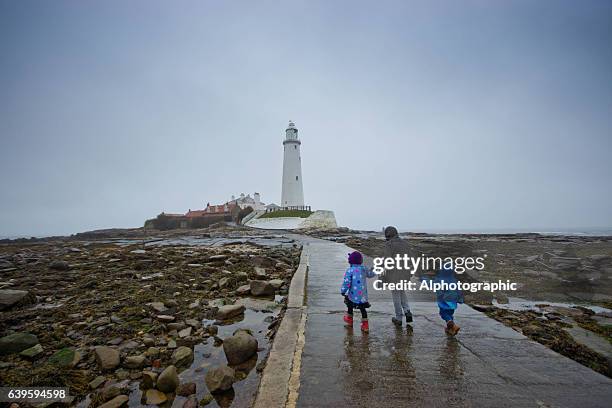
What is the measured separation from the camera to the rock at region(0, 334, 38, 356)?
12.3ft

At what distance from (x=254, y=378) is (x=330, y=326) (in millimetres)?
1699

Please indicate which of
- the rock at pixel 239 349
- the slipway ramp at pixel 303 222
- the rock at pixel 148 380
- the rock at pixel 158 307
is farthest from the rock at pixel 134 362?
the slipway ramp at pixel 303 222

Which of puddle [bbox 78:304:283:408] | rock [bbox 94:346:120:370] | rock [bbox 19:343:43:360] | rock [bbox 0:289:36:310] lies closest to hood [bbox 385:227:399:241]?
puddle [bbox 78:304:283:408]

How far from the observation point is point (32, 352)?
369cm

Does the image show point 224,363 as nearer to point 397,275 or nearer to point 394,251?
point 397,275

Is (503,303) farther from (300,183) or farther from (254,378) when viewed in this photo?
(300,183)

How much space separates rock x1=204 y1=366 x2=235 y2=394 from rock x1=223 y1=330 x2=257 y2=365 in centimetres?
47

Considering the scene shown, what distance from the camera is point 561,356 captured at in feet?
11.6

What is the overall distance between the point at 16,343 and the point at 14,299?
2713 mm

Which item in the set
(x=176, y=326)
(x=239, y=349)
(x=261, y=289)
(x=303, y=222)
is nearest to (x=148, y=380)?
(x=239, y=349)

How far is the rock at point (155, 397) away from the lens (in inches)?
109

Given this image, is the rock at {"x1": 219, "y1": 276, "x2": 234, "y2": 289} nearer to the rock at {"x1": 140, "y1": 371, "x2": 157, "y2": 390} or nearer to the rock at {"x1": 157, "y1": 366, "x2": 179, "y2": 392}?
the rock at {"x1": 140, "y1": 371, "x2": 157, "y2": 390}

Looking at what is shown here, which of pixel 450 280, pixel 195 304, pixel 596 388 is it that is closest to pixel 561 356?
pixel 596 388

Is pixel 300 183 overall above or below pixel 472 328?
above
